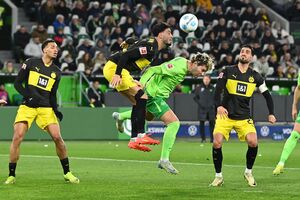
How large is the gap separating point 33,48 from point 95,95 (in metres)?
3.02

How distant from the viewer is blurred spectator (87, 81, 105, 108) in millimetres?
35259

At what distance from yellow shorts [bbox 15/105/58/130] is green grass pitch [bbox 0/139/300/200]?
3.68 ft

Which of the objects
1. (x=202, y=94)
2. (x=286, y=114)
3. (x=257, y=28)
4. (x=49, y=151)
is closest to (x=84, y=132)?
(x=202, y=94)

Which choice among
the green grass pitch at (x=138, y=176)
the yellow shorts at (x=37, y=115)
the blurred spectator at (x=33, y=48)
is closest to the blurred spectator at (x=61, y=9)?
the blurred spectator at (x=33, y=48)

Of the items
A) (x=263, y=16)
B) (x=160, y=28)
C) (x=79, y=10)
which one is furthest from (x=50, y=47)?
(x=263, y=16)

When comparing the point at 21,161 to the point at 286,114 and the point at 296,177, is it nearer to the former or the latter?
the point at 296,177

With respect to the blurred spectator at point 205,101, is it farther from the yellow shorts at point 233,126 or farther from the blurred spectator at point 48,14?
the yellow shorts at point 233,126

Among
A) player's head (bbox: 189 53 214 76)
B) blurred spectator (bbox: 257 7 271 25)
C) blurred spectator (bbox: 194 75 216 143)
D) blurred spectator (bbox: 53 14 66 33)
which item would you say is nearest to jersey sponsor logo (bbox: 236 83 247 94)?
player's head (bbox: 189 53 214 76)

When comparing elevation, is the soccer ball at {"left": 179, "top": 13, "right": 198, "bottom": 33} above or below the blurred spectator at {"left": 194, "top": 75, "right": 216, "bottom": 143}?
above

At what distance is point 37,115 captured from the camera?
16.6 metres

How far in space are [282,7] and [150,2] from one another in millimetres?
8524

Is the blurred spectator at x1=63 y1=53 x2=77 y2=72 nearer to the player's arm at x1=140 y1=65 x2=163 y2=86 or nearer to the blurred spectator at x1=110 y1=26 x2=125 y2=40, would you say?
the blurred spectator at x1=110 y1=26 x2=125 y2=40

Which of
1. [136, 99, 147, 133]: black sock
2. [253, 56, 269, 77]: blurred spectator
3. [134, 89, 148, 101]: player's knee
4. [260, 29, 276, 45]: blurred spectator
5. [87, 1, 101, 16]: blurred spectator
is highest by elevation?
[87, 1, 101, 16]: blurred spectator

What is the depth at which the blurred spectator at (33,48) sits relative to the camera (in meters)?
35.3
